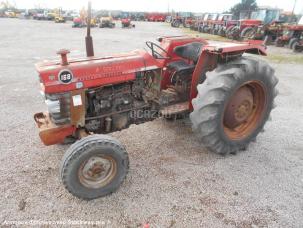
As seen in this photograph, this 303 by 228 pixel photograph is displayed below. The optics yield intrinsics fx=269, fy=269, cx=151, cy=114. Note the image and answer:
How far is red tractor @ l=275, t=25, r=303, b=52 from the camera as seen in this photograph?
1280cm

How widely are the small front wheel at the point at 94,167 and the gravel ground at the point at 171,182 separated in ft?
0.48

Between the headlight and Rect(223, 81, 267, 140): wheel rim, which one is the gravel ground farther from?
the headlight

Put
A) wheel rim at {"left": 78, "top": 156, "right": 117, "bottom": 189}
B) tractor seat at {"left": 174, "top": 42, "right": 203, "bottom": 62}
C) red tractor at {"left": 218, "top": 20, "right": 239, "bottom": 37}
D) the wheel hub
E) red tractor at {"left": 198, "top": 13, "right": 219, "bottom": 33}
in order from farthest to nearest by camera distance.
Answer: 1. red tractor at {"left": 198, "top": 13, "right": 219, "bottom": 33}
2. red tractor at {"left": 218, "top": 20, "right": 239, "bottom": 37}
3. tractor seat at {"left": 174, "top": 42, "right": 203, "bottom": 62}
4. the wheel hub
5. wheel rim at {"left": 78, "top": 156, "right": 117, "bottom": 189}

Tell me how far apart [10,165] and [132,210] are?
1.66 meters

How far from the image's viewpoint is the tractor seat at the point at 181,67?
3459mm

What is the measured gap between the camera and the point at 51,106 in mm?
2705

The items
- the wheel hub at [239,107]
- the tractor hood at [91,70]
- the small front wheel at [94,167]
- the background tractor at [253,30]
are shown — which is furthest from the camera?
the background tractor at [253,30]

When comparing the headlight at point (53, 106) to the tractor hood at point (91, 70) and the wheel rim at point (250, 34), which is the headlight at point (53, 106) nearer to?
the tractor hood at point (91, 70)

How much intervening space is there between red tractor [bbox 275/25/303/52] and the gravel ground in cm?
1002

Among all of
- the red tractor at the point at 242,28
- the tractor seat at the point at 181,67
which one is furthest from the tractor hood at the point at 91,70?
the red tractor at the point at 242,28

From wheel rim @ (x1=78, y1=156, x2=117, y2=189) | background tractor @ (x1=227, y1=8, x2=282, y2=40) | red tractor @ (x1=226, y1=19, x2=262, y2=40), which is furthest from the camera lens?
red tractor @ (x1=226, y1=19, x2=262, y2=40)

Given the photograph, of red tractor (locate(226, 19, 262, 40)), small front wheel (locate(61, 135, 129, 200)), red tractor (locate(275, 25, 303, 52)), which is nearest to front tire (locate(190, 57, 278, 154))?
small front wheel (locate(61, 135, 129, 200))

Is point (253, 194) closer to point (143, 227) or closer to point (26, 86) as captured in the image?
point (143, 227)

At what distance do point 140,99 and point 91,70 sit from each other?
797 millimetres
